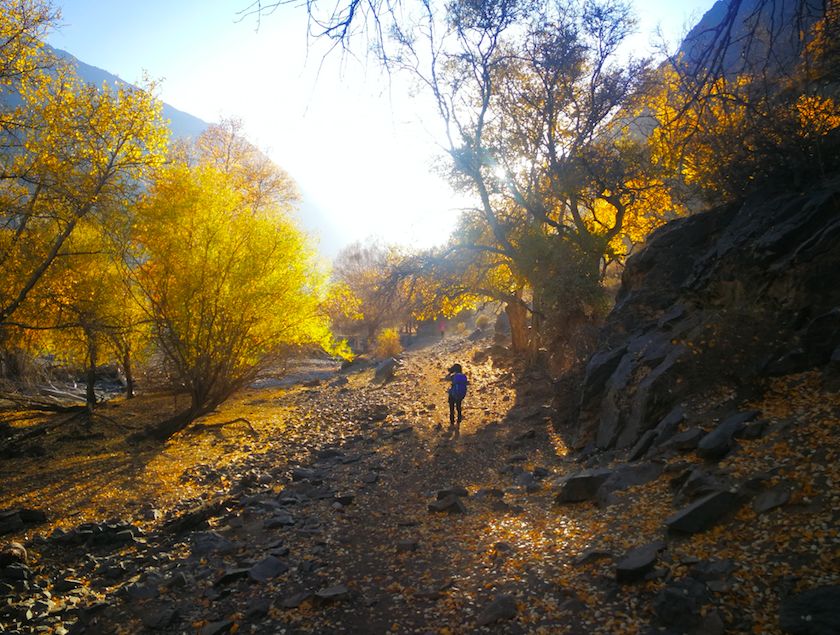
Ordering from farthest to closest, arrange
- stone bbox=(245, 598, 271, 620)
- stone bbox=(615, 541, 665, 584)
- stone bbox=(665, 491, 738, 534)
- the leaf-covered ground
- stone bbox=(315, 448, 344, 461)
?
stone bbox=(315, 448, 344, 461)
stone bbox=(245, 598, 271, 620)
stone bbox=(665, 491, 738, 534)
stone bbox=(615, 541, 665, 584)
the leaf-covered ground

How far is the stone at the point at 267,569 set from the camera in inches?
230

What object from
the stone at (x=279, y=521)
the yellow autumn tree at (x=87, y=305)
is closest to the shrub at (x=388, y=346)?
the yellow autumn tree at (x=87, y=305)

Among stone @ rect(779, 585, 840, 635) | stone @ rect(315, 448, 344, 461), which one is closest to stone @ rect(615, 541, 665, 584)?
stone @ rect(779, 585, 840, 635)

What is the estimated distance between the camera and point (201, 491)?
973 cm

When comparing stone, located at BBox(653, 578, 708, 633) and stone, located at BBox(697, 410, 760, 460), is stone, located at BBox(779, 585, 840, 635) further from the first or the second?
stone, located at BBox(697, 410, 760, 460)

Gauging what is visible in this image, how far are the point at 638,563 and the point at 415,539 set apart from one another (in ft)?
10.1

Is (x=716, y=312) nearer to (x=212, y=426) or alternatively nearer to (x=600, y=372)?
(x=600, y=372)

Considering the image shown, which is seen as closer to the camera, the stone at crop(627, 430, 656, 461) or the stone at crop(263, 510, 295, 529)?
the stone at crop(627, 430, 656, 461)

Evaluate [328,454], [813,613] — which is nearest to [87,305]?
[328,454]

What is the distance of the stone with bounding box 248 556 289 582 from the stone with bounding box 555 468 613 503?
148 inches

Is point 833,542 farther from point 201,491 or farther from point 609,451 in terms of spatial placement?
point 201,491

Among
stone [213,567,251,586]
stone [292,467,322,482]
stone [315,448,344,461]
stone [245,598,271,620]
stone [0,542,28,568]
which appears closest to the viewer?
stone [245,598,271,620]

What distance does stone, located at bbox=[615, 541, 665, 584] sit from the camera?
430 centimetres

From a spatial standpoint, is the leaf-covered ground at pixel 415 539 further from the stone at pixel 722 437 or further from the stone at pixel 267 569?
the stone at pixel 722 437
